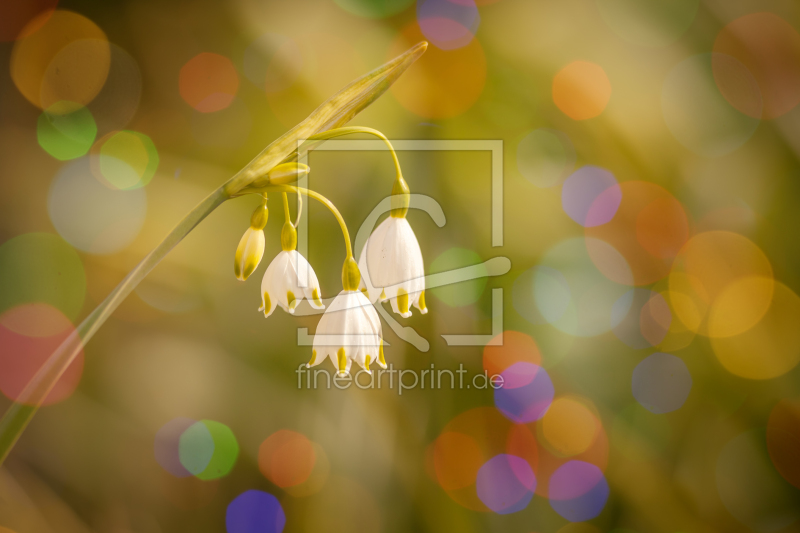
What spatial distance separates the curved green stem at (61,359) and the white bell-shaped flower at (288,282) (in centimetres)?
16

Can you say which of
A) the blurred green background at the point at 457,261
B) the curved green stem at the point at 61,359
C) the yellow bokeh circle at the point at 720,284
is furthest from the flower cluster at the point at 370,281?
the yellow bokeh circle at the point at 720,284

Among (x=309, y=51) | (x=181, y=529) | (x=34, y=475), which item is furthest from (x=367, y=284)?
(x=34, y=475)

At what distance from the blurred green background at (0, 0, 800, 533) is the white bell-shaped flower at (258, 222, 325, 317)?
0.35 metres

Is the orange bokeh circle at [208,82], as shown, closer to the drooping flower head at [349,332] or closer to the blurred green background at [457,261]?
the blurred green background at [457,261]

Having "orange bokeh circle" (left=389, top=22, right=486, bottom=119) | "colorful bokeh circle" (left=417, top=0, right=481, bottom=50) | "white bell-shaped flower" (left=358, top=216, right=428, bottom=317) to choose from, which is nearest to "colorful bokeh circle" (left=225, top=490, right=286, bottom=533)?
"white bell-shaped flower" (left=358, top=216, right=428, bottom=317)

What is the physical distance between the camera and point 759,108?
0.91m

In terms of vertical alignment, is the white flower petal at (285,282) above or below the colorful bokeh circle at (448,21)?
below

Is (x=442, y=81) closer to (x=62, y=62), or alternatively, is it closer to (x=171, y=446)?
(x=62, y=62)

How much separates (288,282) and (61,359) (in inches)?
9.6

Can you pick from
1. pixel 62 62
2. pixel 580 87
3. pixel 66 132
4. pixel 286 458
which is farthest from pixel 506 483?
pixel 62 62

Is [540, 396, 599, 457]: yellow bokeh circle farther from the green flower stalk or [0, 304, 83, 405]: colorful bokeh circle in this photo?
[0, 304, 83, 405]: colorful bokeh circle

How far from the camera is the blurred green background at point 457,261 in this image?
33.5 inches

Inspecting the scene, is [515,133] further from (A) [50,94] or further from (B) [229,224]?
(A) [50,94]

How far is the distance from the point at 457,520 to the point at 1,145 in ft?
4.11
